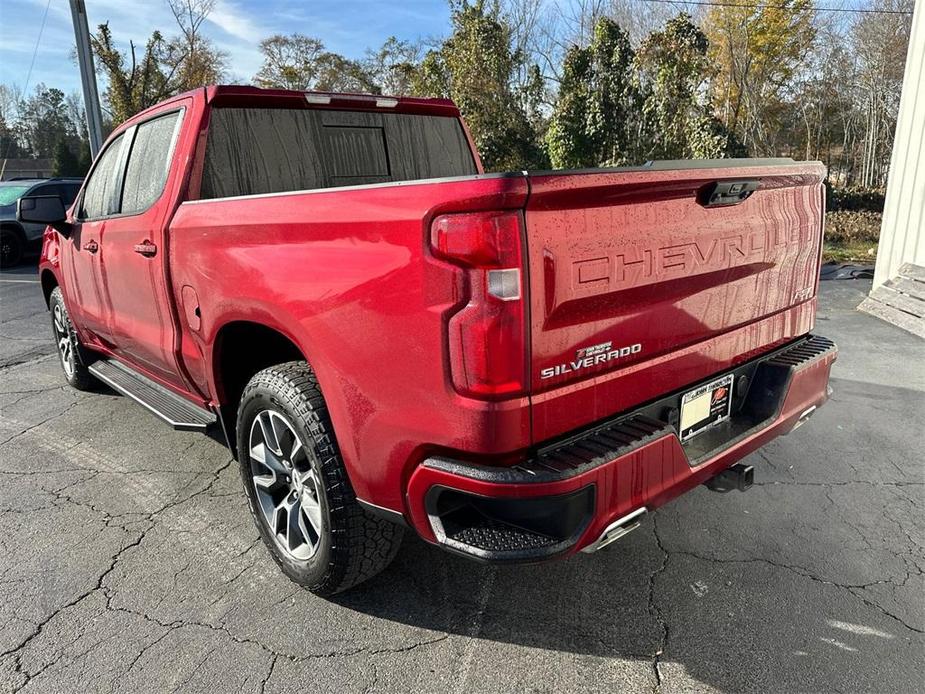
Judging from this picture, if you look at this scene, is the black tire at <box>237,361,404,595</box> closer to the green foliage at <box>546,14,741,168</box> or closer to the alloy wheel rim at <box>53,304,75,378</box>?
the alloy wheel rim at <box>53,304,75,378</box>

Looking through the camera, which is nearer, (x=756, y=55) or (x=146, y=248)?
(x=146, y=248)

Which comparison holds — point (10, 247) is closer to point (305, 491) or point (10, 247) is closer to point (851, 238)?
point (305, 491)

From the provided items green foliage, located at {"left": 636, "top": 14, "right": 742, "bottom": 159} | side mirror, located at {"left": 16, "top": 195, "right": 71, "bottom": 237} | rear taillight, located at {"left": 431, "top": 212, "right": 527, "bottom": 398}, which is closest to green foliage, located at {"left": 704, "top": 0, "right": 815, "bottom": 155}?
green foliage, located at {"left": 636, "top": 14, "right": 742, "bottom": 159}

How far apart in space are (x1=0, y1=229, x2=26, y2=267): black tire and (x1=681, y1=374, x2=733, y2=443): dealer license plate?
14.9 metres

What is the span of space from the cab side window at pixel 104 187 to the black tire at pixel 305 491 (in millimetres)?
2117

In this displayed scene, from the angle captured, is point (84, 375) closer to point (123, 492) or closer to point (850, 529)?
point (123, 492)

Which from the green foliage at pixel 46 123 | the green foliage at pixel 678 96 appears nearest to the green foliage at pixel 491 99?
the green foliage at pixel 678 96

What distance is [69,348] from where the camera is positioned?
17.6 feet

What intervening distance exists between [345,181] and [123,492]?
2.09 meters

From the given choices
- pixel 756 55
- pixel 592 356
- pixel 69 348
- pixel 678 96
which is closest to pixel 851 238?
pixel 678 96

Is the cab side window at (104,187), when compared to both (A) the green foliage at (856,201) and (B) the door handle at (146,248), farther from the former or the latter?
(A) the green foliage at (856,201)

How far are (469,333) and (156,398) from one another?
2.59 m

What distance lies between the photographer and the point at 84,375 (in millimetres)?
5238

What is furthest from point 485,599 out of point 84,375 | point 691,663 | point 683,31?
point 683,31
